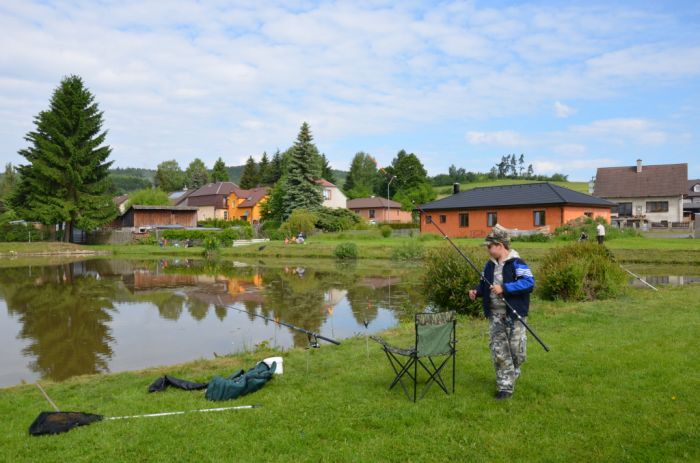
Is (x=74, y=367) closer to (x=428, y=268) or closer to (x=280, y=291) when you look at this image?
(x=428, y=268)

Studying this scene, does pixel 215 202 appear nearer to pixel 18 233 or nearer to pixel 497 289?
pixel 18 233

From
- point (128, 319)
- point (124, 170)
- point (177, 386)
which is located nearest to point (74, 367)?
point (177, 386)

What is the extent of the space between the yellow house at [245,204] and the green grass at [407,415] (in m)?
60.1

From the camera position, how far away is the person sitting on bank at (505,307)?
17.8ft

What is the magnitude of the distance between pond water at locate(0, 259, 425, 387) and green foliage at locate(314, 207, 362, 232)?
831 inches

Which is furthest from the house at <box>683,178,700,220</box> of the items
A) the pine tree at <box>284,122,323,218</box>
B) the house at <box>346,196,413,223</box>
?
the pine tree at <box>284,122,323,218</box>

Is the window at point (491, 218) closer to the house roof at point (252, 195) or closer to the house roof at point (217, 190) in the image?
the house roof at point (252, 195)

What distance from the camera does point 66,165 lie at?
39.8 m

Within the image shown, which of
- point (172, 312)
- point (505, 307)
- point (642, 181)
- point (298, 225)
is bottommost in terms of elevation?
point (172, 312)

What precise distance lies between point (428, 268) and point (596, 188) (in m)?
45.6

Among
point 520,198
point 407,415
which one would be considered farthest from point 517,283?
point 520,198

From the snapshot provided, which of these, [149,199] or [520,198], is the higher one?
[149,199]

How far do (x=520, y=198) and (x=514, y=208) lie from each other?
859mm

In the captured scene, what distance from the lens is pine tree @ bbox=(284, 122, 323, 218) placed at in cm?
5044
